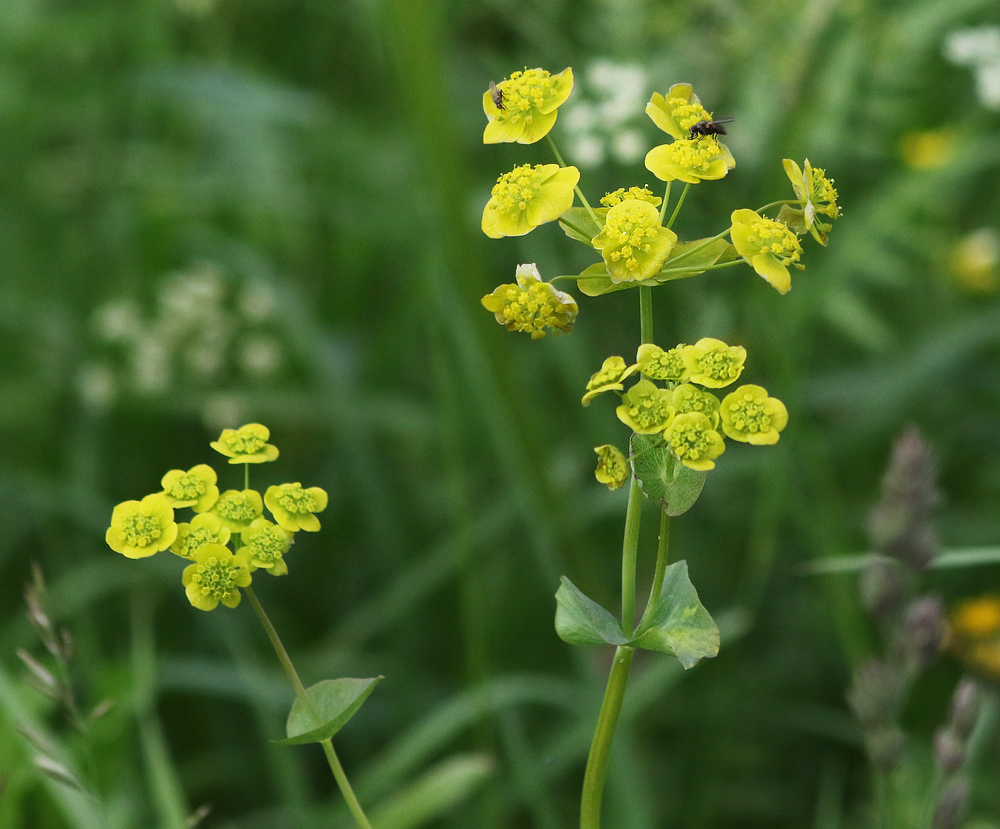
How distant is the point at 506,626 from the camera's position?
8.54ft

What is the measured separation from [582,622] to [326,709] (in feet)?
0.61

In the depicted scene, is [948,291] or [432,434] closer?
Result: [432,434]

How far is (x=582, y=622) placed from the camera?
0.79m

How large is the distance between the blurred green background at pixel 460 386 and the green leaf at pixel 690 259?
1.05 m

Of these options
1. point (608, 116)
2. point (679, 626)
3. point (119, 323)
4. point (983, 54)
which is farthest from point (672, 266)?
point (119, 323)

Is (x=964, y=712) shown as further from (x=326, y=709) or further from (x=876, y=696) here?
(x=326, y=709)

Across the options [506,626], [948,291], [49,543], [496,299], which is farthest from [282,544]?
[948,291]

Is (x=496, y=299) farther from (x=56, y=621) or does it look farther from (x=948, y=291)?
(x=948, y=291)

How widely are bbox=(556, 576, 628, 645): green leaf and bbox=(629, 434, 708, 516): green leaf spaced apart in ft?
0.30

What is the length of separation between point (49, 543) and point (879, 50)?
7.34 ft

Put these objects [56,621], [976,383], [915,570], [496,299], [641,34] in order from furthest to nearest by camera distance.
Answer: [641,34] < [976,383] < [56,621] < [915,570] < [496,299]

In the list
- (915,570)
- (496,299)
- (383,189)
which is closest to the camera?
(496,299)

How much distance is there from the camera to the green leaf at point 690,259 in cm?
73

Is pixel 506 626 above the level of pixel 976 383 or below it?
below
